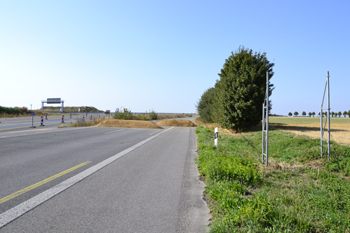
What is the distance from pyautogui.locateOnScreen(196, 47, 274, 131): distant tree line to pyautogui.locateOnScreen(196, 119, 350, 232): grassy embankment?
10508 mm

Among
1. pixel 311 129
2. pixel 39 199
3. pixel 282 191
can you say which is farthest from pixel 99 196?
pixel 311 129

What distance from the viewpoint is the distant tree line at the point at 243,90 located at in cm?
1931

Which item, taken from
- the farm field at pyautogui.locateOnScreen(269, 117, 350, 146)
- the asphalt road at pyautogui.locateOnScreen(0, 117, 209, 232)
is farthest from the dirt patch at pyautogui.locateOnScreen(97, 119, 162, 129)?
the asphalt road at pyautogui.locateOnScreen(0, 117, 209, 232)

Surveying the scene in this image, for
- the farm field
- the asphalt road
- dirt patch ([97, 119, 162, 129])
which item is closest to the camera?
the asphalt road

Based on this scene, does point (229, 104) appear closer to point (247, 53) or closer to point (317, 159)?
point (247, 53)

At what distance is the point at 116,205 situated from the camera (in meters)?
4.44

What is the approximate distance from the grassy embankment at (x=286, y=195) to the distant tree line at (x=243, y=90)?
414 inches

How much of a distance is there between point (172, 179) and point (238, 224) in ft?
9.71

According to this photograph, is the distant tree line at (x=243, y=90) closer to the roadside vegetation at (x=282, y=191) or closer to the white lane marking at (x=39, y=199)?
the roadside vegetation at (x=282, y=191)

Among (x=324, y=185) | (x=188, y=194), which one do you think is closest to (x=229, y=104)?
(x=324, y=185)

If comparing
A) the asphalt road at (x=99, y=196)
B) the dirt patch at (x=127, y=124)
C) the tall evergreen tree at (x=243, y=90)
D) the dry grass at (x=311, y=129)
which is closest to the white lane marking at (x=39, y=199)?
the asphalt road at (x=99, y=196)

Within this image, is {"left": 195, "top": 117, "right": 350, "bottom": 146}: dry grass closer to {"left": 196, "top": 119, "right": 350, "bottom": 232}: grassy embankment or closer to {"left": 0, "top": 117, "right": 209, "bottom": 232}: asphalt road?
{"left": 196, "top": 119, "right": 350, "bottom": 232}: grassy embankment

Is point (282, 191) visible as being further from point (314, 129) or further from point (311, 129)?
point (314, 129)

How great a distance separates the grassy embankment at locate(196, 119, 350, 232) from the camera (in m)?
3.58
